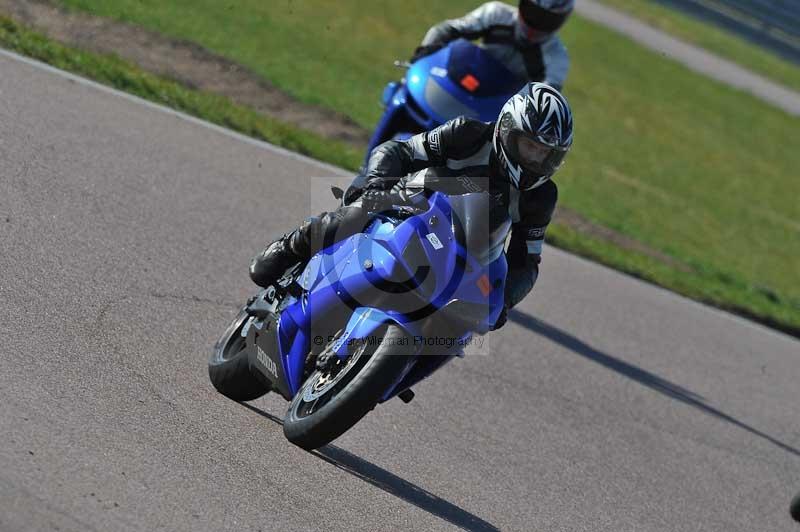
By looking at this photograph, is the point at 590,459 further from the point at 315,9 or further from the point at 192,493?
the point at 315,9

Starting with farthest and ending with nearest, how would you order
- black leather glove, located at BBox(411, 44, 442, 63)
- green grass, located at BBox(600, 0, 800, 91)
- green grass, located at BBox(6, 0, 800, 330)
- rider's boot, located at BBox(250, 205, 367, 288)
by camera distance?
green grass, located at BBox(600, 0, 800, 91) → green grass, located at BBox(6, 0, 800, 330) → black leather glove, located at BBox(411, 44, 442, 63) → rider's boot, located at BBox(250, 205, 367, 288)

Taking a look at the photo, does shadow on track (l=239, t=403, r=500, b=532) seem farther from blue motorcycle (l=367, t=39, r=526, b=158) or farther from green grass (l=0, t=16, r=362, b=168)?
green grass (l=0, t=16, r=362, b=168)

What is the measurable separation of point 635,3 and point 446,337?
28236 millimetres

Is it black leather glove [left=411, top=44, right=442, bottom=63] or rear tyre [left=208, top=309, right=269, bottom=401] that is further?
black leather glove [left=411, top=44, right=442, bottom=63]

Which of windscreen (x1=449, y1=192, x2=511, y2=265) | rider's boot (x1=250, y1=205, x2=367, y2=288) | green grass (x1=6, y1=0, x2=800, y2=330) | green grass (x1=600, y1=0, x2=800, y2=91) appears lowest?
green grass (x1=600, y1=0, x2=800, y2=91)

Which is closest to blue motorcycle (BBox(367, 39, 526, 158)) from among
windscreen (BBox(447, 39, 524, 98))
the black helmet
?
windscreen (BBox(447, 39, 524, 98))

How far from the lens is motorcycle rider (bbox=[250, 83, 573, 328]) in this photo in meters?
5.32

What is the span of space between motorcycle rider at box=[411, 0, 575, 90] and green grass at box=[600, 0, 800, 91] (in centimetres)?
2192

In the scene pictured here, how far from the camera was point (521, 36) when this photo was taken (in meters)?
8.71

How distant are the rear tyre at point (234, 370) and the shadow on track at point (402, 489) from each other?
1.43ft

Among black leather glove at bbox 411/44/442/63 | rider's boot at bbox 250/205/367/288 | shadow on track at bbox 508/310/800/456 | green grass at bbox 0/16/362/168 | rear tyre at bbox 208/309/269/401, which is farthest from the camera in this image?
green grass at bbox 0/16/362/168

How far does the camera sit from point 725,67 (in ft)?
94.8

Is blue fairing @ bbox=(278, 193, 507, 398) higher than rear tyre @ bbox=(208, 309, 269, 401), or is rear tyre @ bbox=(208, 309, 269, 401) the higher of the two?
blue fairing @ bbox=(278, 193, 507, 398)

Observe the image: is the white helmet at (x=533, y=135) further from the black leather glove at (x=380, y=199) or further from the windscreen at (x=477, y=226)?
the black leather glove at (x=380, y=199)
